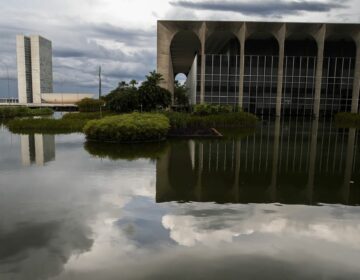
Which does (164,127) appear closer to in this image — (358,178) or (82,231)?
(358,178)

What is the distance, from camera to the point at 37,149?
1798 centimetres

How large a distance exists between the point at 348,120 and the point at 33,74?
9229 cm

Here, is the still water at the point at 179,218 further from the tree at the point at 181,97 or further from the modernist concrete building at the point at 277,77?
the tree at the point at 181,97

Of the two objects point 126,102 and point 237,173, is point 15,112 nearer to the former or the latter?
point 126,102

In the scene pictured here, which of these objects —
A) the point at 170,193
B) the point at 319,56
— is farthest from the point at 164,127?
the point at 319,56

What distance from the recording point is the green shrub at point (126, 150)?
1592 cm

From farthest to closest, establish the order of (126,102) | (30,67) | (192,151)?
(30,67) < (126,102) < (192,151)

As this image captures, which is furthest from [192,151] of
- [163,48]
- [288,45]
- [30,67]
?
[30,67]

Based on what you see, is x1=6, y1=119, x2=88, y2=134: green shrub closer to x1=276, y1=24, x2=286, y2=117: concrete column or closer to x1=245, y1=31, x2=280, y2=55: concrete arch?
x1=276, y1=24, x2=286, y2=117: concrete column

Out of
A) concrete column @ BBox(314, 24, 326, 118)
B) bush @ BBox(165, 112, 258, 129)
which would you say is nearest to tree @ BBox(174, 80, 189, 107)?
concrete column @ BBox(314, 24, 326, 118)

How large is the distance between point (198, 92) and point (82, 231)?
140 feet

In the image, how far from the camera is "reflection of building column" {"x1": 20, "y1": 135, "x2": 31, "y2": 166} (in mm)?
14663

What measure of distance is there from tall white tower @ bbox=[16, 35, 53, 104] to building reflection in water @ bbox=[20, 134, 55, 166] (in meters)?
84.5

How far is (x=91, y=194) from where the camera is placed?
9633 mm
